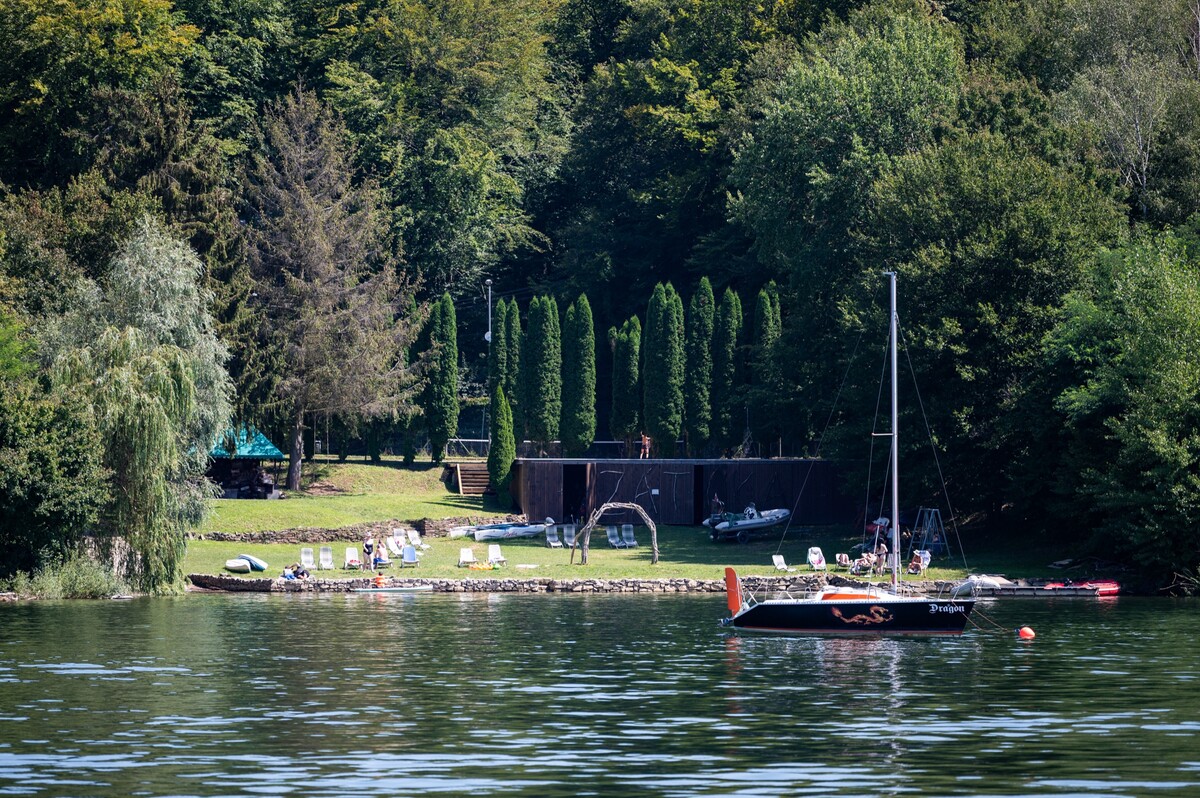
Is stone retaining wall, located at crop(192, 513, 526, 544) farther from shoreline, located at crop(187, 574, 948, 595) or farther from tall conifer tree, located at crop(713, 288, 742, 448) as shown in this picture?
tall conifer tree, located at crop(713, 288, 742, 448)

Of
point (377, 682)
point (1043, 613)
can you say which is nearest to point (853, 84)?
point (1043, 613)

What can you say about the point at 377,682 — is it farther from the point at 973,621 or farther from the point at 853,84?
the point at 853,84

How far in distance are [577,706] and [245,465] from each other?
49943mm

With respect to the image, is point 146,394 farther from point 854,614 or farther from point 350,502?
point 854,614

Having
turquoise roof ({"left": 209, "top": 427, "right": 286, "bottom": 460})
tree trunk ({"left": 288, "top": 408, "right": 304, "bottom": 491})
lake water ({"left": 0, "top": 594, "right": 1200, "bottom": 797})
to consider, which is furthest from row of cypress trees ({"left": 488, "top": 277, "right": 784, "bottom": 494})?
lake water ({"left": 0, "top": 594, "right": 1200, "bottom": 797})

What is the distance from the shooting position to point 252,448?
74188 mm

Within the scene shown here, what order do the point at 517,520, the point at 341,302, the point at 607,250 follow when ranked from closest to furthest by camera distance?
the point at 517,520 < the point at 341,302 < the point at 607,250

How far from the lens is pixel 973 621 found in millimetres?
43250

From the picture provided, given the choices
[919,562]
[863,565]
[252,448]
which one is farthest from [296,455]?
[919,562]

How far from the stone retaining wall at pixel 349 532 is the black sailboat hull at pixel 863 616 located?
2659cm

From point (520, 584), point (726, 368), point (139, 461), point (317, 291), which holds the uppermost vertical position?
point (317, 291)

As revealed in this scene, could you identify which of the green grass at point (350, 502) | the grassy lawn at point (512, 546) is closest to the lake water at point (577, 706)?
the grassy lawn at point (512, 546)

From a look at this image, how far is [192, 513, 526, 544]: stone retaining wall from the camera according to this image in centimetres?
6144

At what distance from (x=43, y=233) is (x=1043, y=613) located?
126ft
